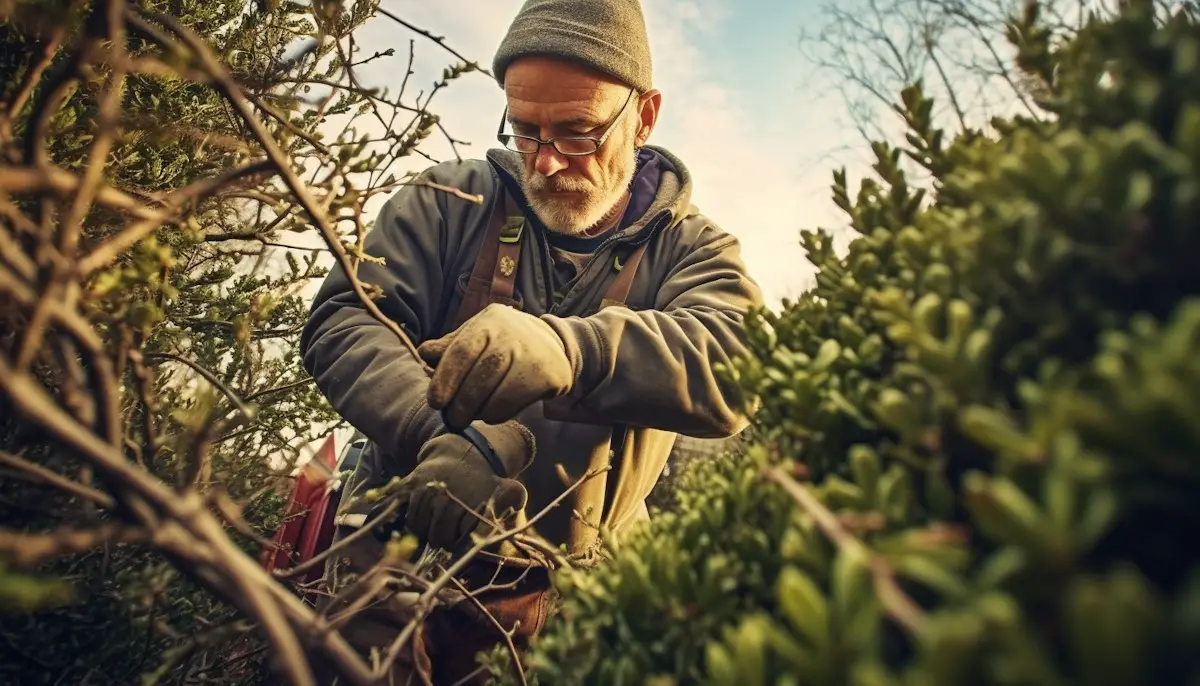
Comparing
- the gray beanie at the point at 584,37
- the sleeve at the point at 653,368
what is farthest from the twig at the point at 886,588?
the gray beanie at the point at 584,37

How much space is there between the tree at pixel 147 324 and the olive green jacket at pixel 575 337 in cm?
42

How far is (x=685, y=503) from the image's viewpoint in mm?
1281

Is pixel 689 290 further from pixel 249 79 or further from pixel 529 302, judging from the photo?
pixel 249 79

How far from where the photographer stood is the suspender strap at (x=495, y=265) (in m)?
3.03

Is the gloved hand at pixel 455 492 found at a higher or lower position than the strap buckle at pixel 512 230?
lower

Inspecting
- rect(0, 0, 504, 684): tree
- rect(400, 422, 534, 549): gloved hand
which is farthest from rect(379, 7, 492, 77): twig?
rect(400, 422, 534, 549): gloved hand

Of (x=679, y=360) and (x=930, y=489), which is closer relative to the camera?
(x=930, y=489)

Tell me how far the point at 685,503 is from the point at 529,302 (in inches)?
78.7

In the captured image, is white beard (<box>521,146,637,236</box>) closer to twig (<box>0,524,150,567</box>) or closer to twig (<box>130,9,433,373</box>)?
twig (<box>130,9,433,373</box>)

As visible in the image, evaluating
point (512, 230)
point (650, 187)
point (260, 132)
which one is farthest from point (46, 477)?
point (650, 187)

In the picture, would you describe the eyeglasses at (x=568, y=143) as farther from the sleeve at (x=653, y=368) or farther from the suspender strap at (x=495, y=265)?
the sleeve at (x=653, y=368)

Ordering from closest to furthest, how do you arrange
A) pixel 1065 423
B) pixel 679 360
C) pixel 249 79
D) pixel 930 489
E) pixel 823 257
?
1. pixel 1065 423
2. pixel 930 489
3. pixel 823 257
4. pixel 679 360
5. pixel 249 79

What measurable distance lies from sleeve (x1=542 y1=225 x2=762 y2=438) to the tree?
0.84m

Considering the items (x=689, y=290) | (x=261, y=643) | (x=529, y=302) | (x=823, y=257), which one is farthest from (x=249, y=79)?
(x=823, y=257)
